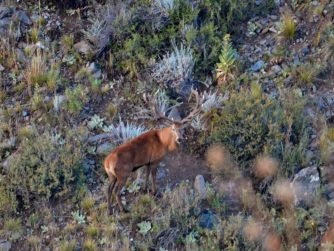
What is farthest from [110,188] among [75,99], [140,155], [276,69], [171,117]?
[276,69]

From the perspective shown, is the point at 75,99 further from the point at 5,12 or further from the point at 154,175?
the point at 5,12

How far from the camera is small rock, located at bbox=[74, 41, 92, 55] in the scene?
14.3 metres

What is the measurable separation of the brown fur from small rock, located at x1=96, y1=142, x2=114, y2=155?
2.20ft

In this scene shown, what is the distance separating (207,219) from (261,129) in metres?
1.53

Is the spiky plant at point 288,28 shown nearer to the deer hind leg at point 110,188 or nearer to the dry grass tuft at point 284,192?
the dry grass tuft at point 284,192

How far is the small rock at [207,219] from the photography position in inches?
472

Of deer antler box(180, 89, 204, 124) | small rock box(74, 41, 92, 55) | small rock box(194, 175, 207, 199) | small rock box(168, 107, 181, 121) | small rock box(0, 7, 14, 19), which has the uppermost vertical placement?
small rock box(0, 7, 14, 19)

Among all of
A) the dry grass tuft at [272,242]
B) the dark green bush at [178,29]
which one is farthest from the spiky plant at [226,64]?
the dry grass tuft at [272,242]

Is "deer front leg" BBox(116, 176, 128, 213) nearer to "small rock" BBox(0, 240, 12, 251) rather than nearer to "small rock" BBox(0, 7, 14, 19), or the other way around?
"small rock" BBox(0, 240, 12, 251)

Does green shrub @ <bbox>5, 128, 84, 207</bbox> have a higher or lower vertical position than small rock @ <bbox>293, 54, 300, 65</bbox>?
lower

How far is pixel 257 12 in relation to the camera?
14.8 m

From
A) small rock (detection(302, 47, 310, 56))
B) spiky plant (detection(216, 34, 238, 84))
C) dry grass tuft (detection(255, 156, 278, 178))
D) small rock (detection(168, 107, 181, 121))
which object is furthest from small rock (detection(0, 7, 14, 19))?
dry grass tuft (detection(255, 156, 278, 178))

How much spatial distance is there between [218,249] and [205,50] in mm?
3755

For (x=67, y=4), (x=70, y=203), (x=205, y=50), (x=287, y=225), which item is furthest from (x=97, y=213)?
(x=67, y=4)
